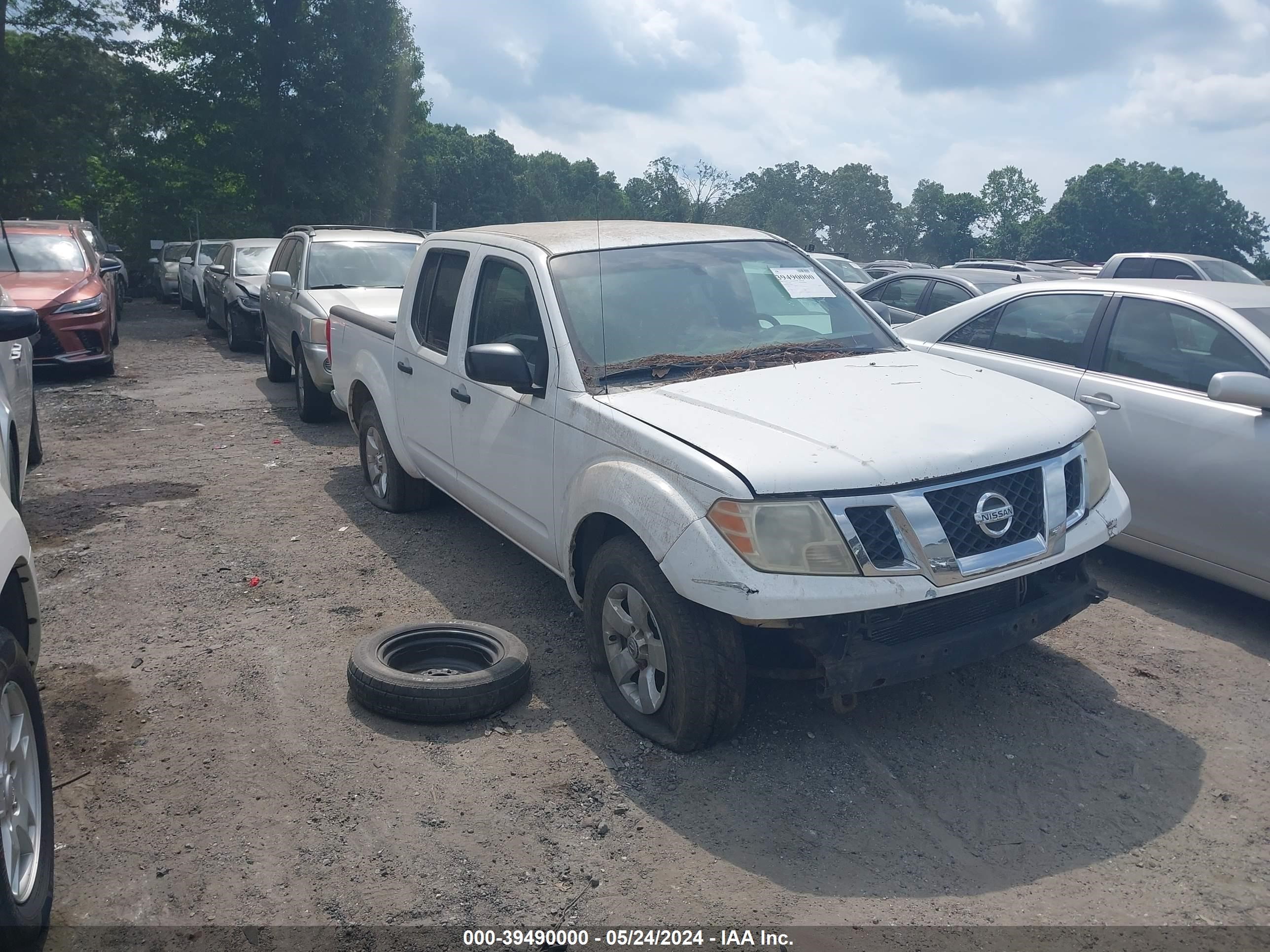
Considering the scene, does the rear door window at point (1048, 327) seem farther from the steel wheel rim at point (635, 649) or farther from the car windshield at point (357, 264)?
the car windshield at point (357, 264)

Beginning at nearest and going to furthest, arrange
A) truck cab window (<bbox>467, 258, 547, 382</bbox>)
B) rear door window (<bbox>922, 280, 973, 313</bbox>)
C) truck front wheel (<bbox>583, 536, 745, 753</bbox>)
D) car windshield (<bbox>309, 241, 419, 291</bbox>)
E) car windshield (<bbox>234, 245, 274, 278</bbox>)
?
truck front wheel (<bbox>583, 536, 745, 753</bbox>) < truck cab window (<bbox>467, 258, 547, 382</bbox>) < rear door window (<bbox>922, 280, 973, 313</bbox>) < car windshield (<bbox>309, 241, 419, 291</bbox>) < car windshield (<bbox>234, 245, 274, 278</bbox>)

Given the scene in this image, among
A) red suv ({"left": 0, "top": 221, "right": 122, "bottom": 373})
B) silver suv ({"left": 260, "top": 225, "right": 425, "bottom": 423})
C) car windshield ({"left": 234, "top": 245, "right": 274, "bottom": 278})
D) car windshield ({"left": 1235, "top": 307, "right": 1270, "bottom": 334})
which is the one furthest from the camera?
car windshield ({"left": 234, "top": 245, "right": 274, "bottom": 278})

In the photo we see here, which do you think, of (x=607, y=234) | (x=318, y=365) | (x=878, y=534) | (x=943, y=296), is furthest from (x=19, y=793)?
(x=943, y=296)

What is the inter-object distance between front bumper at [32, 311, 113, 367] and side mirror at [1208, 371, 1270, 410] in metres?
11.2

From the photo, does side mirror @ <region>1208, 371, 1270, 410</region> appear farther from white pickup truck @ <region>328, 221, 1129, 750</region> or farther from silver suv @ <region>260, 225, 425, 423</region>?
silver suv @ <region>260, 225, 425, 423</region>

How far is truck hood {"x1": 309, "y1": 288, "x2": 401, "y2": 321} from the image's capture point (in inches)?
366

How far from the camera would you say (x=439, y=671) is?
4500mm

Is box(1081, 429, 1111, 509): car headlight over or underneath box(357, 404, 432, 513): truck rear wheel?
over

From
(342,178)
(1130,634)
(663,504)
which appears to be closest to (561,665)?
(663,504)

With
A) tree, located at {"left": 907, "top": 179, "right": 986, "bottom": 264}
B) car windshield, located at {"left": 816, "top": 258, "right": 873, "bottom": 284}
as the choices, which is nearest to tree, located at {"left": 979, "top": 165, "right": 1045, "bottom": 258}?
tree, located at {"left": 907, "top": 179, "right": 986, "bottom": 264}

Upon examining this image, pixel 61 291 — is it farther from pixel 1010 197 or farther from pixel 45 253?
pixel 1010 197

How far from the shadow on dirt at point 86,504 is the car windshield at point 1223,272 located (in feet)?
36.8

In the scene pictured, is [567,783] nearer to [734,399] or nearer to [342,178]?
[734,399]

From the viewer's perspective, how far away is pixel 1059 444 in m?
3.79
